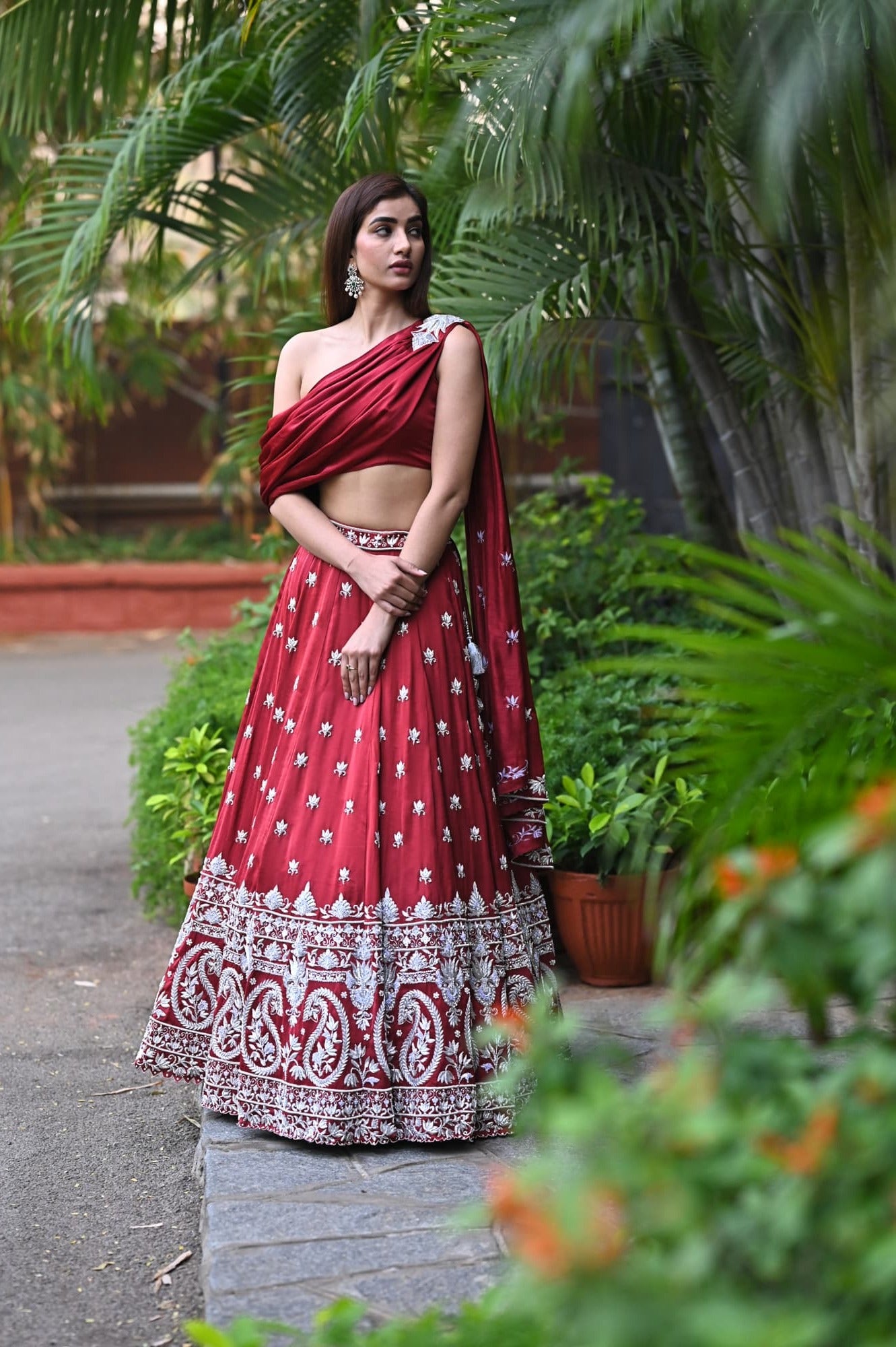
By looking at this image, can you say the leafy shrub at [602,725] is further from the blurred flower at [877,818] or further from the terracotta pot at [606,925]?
the blurred flower at [877,818]

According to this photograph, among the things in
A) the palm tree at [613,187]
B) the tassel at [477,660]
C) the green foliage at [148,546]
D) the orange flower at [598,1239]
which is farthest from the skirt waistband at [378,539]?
the green foliage at [148,546]

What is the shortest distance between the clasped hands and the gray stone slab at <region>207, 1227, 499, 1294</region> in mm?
1052

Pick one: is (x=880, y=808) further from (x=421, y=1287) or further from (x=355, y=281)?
(x=355, y=281)

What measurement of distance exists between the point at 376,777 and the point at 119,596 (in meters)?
9.08

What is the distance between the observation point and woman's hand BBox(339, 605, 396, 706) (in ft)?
10.1

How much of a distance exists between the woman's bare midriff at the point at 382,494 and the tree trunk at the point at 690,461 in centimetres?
239

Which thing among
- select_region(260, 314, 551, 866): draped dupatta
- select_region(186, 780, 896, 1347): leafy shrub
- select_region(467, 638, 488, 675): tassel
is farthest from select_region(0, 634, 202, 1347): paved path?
select_region(186, 780, 896, 1347): leafy shrub

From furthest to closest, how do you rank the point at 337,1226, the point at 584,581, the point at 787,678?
1. the point at 584,581
2. the point at 337,1226
3. the point at 787,678

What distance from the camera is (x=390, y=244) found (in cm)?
314

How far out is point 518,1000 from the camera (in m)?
3.14

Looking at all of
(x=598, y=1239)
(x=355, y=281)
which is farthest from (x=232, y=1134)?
(x=598, y=1239)

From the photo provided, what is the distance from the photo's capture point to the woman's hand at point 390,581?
309 cm

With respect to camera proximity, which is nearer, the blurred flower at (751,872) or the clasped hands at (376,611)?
the blurred flower at (751,872)

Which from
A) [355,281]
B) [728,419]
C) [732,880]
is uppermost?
[355,281]
